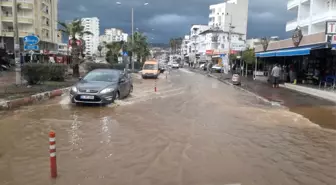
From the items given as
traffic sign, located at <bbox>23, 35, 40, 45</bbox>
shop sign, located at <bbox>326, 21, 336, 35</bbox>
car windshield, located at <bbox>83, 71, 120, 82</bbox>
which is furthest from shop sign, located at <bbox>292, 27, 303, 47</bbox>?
traffic sign, located at <bbox>23, 35, 40, 45</bbox>

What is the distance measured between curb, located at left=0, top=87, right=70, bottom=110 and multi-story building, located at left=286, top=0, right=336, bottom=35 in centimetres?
2813

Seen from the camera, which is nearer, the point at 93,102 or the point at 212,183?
the point at 212,183

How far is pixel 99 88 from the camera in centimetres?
1170

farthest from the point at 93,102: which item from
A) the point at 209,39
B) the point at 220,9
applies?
the point at 220,9

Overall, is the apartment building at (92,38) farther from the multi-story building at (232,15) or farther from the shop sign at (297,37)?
the shop sign at (297,37)

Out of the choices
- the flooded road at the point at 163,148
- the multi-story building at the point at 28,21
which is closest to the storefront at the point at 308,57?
the flooded road at the point at 163,148

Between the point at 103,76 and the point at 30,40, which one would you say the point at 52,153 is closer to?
the point at 103,76

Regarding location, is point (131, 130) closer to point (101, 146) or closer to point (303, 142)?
point (101, 146)

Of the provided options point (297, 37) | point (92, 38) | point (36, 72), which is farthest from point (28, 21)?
point (92, 38)

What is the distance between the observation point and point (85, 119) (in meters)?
9.64

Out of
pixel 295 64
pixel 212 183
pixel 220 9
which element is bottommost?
pixel 212 183

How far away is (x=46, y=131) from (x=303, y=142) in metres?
6.65

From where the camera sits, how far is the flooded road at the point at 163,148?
203 inches

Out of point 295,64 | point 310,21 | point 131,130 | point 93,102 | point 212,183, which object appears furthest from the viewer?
point 310,21
